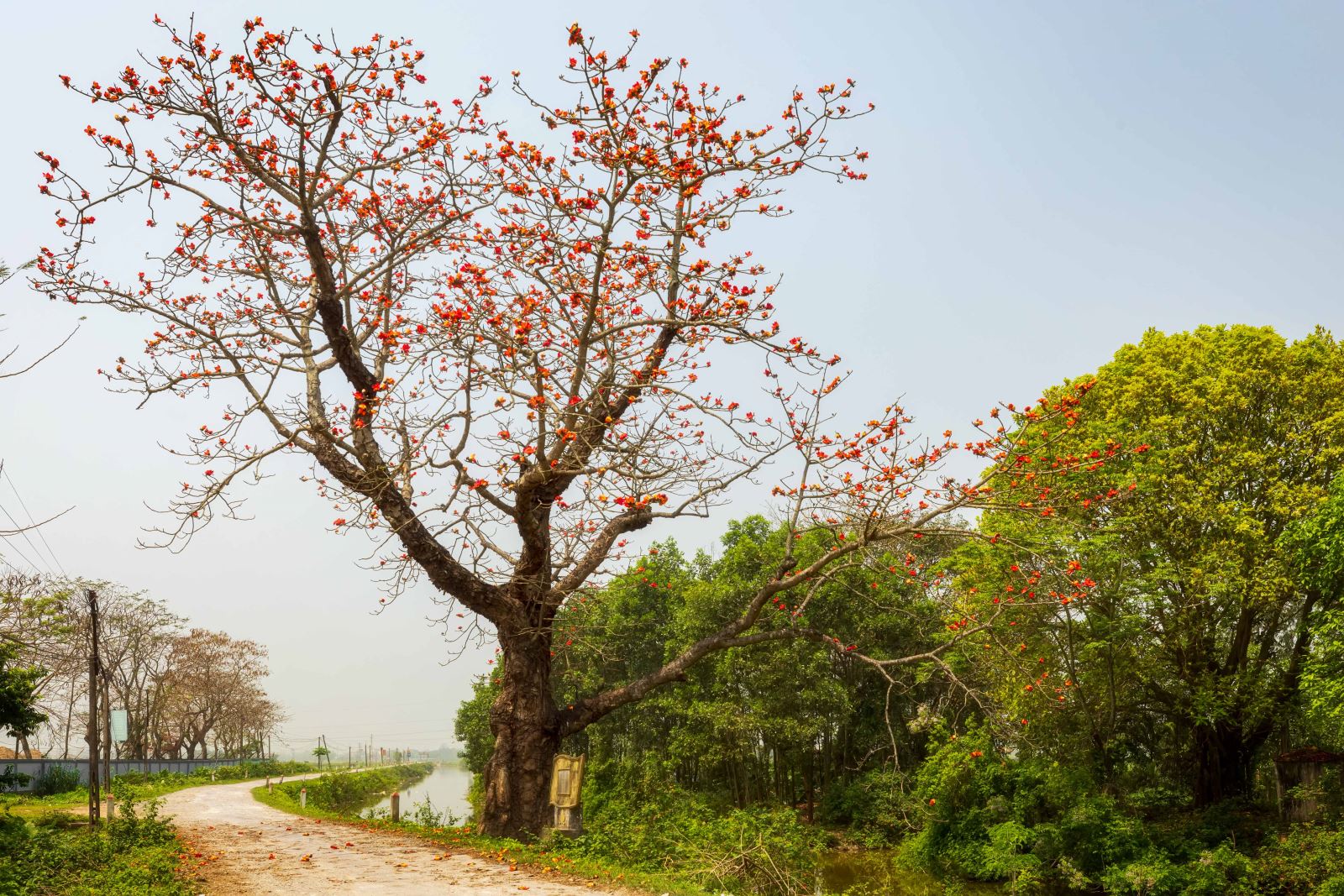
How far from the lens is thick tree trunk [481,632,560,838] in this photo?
1179 cm

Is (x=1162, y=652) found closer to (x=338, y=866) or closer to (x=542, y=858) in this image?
(x=542, y=858)

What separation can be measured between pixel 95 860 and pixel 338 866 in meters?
2.93

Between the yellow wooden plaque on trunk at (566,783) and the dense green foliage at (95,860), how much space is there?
4.41 m

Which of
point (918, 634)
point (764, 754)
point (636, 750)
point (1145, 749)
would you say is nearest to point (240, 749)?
point (636, 750)

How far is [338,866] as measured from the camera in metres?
9.55

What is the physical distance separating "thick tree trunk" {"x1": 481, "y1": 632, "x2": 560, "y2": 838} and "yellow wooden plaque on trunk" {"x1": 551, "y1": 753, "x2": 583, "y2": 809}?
0.56 ft

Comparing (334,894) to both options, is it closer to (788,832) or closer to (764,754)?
(788,832)

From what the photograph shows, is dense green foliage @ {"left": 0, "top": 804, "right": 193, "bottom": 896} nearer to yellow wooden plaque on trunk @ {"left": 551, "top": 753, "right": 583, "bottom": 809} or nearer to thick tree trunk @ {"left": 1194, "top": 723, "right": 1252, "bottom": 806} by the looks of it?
yellow wooden plaque on trunk @ {"left": 551, "top": 753, "right": 583, "bottom": 809}

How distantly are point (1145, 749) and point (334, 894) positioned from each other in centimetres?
2210

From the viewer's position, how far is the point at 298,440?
38.5 feet

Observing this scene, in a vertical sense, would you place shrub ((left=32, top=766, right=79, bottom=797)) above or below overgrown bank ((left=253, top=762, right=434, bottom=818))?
above

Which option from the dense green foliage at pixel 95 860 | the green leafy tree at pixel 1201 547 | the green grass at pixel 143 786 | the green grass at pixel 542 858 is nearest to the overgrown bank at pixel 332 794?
the green grass at pixel 143 786

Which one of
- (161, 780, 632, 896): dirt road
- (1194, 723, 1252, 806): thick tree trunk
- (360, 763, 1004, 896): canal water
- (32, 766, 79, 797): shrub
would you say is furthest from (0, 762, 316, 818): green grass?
(1194, 723, 1252, 806): thick tree trunk

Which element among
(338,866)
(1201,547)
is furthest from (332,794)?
(1201,547)
